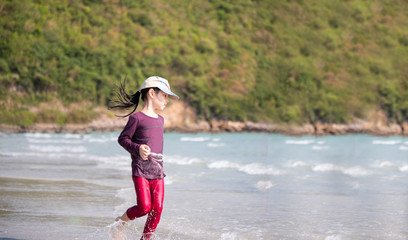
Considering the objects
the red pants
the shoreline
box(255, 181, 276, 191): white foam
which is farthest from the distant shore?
the red pants

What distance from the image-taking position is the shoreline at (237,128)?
45031mm

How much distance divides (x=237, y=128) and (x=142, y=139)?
52.3 m

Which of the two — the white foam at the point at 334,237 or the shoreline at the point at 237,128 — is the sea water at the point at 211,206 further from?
the shoreline at the point at 237,128

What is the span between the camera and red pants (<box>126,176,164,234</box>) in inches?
154

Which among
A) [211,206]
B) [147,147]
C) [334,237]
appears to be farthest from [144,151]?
[211,206]

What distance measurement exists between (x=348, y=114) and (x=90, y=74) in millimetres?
30379

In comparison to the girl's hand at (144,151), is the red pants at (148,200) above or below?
below

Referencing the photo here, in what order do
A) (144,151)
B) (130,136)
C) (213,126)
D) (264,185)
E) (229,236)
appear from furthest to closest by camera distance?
(213,126) < (264,185) < (229,236) < (130,136) < (144,151)

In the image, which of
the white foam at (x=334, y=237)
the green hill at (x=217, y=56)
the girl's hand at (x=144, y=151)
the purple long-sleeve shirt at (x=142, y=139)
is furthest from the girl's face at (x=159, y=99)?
the green hill at (x=217, y=56)

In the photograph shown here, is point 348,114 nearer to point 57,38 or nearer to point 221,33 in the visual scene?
point 221,33

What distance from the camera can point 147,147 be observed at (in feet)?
12.6

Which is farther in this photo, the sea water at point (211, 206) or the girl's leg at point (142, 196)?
the sea water at point (211, 206)

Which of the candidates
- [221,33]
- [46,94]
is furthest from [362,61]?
[46,94]

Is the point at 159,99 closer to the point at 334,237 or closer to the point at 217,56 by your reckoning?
the point at 334,237
